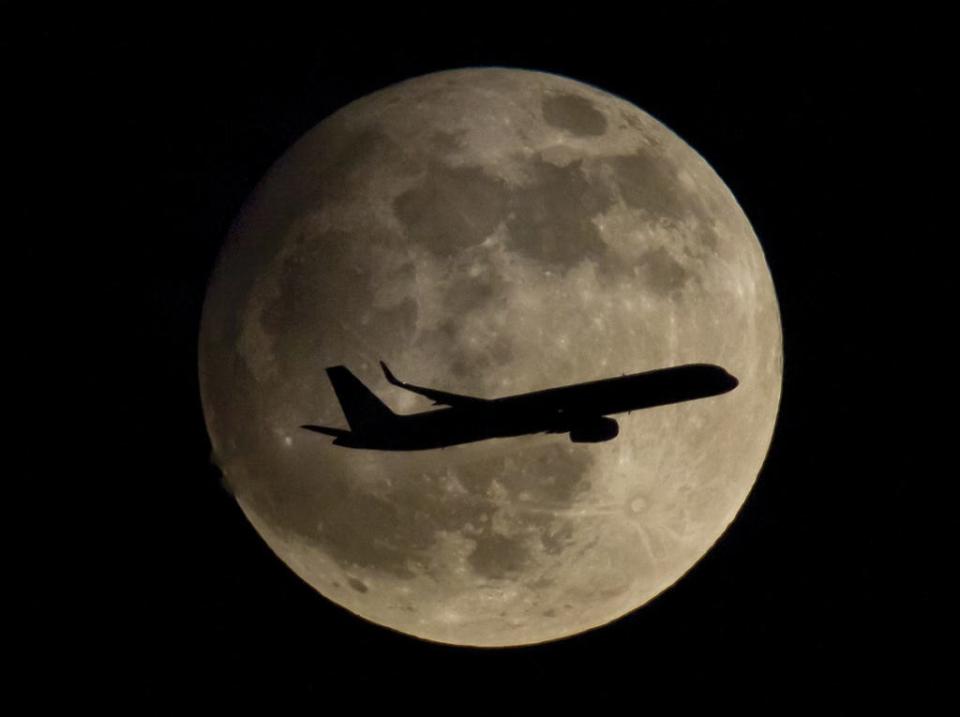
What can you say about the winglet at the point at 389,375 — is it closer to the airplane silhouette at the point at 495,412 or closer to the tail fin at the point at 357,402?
the airplane silhouette at the point at 495,412

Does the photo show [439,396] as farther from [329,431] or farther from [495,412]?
[329,431]

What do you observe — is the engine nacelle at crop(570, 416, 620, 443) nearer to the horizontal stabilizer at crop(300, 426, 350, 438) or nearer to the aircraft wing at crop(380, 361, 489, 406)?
the aircraft wing at crop(380, 361, 489, 406)

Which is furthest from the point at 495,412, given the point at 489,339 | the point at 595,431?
the point at 595,431

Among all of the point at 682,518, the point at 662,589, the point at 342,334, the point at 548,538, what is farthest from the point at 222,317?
the point at 662,589

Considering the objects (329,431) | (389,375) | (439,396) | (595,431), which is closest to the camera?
(439,396)

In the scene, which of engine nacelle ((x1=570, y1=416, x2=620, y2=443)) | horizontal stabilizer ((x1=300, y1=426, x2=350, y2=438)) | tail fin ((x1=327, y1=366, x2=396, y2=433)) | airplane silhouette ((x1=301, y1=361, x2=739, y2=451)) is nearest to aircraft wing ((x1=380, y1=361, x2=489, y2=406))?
airplane silhouette ((x1=301, y1=361, x2=739, y2=451))

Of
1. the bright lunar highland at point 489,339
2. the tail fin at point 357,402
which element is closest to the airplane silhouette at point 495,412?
the tail fin at point 357,402

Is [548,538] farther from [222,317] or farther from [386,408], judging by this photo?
[222,317]
